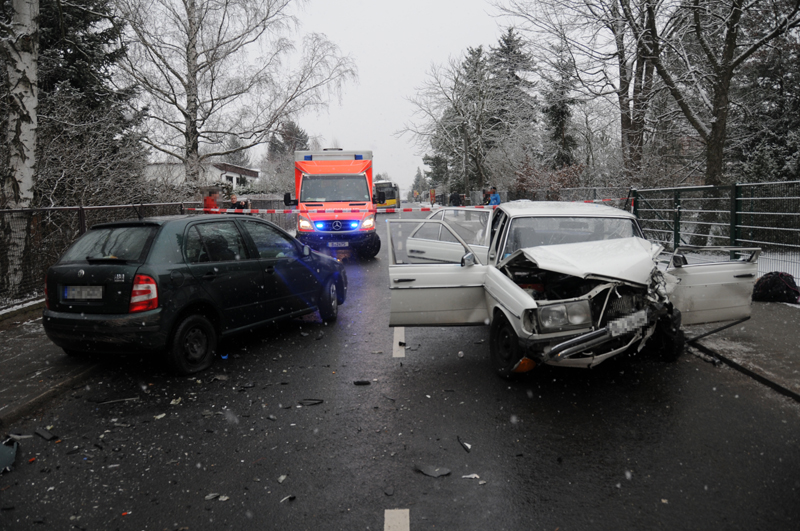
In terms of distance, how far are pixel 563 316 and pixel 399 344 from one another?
8.41 feet

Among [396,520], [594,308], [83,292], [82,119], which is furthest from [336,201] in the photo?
[396,520]

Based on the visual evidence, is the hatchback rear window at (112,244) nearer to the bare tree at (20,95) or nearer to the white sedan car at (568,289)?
the white sedan car at (568,289)

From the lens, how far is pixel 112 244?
5.49 meters

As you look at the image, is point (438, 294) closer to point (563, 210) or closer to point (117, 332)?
point (563, 210)

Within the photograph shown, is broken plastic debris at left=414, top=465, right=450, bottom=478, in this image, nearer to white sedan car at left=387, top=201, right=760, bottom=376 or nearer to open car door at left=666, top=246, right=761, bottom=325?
white sedan car at left=387, top=201, right=760, bottom=376

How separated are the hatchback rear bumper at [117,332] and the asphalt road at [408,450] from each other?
0.41 m

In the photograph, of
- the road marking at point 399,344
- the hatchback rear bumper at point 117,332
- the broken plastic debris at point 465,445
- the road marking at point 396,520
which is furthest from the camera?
the road marking at point 399,344

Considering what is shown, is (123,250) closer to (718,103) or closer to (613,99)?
(718,103)

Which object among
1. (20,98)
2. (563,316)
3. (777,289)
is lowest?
(777,289)

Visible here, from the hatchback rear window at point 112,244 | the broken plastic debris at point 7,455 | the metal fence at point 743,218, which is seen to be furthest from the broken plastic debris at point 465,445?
the metal fence at point 743,218

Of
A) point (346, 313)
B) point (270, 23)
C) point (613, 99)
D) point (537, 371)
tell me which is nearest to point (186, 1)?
point (270, 23)

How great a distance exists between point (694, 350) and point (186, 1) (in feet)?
79.5

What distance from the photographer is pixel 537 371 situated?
5.48 metres

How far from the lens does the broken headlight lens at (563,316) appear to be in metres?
4.48
